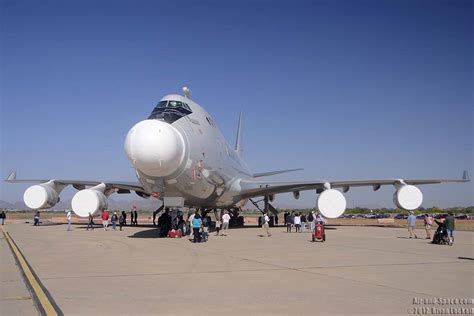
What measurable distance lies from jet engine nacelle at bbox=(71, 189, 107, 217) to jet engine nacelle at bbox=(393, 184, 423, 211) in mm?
16484

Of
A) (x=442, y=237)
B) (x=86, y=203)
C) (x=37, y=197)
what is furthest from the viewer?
(x=37, y=197)

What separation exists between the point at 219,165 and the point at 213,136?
154 centimetres

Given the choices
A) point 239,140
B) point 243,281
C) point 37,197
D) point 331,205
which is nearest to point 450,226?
point 331,205

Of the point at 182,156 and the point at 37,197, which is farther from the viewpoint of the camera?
the point at 37,197

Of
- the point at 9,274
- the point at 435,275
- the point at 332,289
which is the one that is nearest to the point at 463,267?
the point at 435,275

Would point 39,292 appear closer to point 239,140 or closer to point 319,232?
point 319,232

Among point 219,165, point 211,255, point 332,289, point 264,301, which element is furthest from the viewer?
point 219,165

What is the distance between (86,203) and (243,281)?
17.7m

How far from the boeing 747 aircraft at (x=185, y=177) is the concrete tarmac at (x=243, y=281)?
4.56 meters

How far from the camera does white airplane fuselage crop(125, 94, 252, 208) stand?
16422 millimetres

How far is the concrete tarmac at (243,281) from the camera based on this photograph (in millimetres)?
6078

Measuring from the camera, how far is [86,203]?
24.0 metres

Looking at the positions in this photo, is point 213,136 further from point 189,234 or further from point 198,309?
point 198,309

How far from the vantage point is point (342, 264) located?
1039cm
